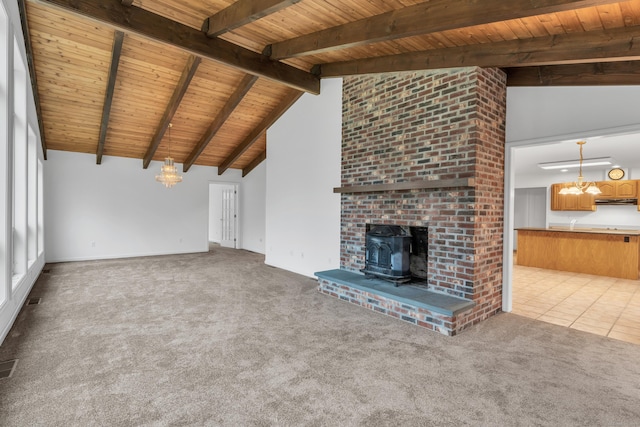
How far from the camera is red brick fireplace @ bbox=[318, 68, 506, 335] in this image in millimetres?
3615

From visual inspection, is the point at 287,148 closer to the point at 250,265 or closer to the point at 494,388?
the point at 250,265

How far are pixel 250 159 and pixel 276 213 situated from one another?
10.9ft

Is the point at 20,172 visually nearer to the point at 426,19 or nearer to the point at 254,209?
the point at 426,19

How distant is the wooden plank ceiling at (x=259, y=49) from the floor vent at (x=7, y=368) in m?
3.30

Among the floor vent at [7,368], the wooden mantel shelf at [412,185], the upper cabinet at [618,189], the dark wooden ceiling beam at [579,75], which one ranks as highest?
the dark wooden ceiling beam at [579,75]

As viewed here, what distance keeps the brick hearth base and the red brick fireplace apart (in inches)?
0.5

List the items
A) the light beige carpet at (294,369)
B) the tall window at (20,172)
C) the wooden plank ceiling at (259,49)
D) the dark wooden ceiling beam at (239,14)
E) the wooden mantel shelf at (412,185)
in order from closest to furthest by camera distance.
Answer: the light beige carpet at (294,369) → the wooden plank ceiling at (259,49) → the dark wooden ceiling beam at (239,14) → the wooden mantel shelf at (412,185) → the tall window at (20,172)

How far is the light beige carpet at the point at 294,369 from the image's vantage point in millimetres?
2047

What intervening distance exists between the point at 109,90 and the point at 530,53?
5.85 m

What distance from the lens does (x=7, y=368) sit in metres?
2.55

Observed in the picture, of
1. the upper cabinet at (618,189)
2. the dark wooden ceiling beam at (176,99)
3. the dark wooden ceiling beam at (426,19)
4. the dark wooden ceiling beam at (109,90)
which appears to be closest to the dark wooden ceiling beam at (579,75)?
the dark wooden ceiling beam at (426,19)

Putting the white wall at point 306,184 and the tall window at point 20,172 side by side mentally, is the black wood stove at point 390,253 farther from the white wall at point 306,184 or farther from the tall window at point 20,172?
the tall window at point 20,172

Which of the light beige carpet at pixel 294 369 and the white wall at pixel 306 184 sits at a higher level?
the white wall at pixel 306 184

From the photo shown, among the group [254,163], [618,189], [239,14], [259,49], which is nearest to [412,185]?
[239,14]
